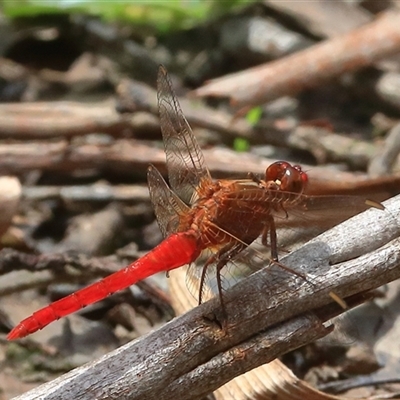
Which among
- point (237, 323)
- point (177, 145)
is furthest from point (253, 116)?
point (237, 323)

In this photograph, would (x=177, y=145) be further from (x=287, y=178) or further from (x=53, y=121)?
(x=53, y=121)

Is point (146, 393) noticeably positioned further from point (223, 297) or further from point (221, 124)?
point (221, 124)

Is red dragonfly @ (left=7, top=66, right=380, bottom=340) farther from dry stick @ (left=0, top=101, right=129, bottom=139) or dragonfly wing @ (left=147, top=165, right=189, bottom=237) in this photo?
dry stick @ (left=0, top=101, right=129, bottom=139)

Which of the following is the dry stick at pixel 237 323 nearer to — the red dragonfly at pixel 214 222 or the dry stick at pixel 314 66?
the red dragonfly at pixel 214 222

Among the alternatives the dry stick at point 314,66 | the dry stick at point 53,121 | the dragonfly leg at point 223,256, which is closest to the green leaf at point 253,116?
the dry stick at point 314,66

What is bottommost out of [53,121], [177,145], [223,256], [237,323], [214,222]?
[237,323]
